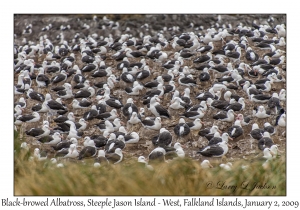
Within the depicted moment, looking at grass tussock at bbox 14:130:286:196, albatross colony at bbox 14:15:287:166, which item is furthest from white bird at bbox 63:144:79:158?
grass tussock at bbox 14:130:286:196

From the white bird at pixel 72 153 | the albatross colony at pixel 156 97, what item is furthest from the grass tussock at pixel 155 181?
the white bird at pixel 72 153

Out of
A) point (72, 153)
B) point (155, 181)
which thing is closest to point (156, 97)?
point (72, 153)

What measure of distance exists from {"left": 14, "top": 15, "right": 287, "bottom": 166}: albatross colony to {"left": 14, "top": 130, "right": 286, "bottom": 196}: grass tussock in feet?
10.1

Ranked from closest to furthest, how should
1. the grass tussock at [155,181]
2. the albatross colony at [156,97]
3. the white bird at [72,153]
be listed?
the grass tussock at [155,181], the white bird at [72,153], the albatross colony at [156,97]

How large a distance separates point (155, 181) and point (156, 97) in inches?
317

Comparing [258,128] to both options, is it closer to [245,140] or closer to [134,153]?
[245,140]

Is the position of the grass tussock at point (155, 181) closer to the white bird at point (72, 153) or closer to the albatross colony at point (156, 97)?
the albatross colony at point (156, 97)

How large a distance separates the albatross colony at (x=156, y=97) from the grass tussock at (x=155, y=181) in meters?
3.09

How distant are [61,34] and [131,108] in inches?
546

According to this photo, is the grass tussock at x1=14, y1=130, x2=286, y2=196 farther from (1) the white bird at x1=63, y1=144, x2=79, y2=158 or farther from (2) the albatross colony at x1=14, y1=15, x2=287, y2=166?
(1) the white bird at x1=63, y1=144, x2=79, y2=158

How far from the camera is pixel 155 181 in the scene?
8.75m

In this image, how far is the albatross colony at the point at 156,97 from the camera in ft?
47.4

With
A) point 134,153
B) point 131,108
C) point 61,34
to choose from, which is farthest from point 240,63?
point 61,34

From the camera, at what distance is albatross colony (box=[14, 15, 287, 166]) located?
1446 centimetres
